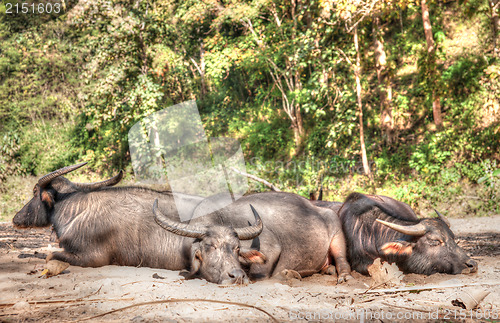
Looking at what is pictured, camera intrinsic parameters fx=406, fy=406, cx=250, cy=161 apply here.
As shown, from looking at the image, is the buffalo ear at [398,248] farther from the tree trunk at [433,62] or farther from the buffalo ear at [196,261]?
the tree trunk at [433,62]

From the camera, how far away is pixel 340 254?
212 inches

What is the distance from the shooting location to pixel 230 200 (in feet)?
18.5

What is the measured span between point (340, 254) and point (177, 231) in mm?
2241

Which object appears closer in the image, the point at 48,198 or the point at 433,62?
the point at 48,198

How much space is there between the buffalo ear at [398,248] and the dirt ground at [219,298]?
281 mm

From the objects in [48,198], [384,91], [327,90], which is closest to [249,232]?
[48,198]

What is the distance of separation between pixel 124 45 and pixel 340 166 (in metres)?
7.90

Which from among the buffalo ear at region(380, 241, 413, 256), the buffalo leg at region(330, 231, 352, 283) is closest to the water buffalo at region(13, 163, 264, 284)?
the buffalo leg at region(330, 231, 352, 283)

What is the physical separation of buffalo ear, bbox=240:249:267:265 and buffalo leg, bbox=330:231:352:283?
43.5 inches

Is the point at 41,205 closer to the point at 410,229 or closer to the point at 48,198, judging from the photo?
the point at 48,198

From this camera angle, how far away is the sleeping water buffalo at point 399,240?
476 cm

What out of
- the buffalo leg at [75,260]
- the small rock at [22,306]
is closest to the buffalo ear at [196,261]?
the buffalo leg at [75,260]

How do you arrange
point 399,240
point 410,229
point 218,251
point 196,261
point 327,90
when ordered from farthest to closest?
point 327,90 < point 399,240 < point 410,229 < point 196,261 < point 218,251

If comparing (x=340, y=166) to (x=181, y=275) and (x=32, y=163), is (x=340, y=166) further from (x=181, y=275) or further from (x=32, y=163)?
(x=32, y=163)
